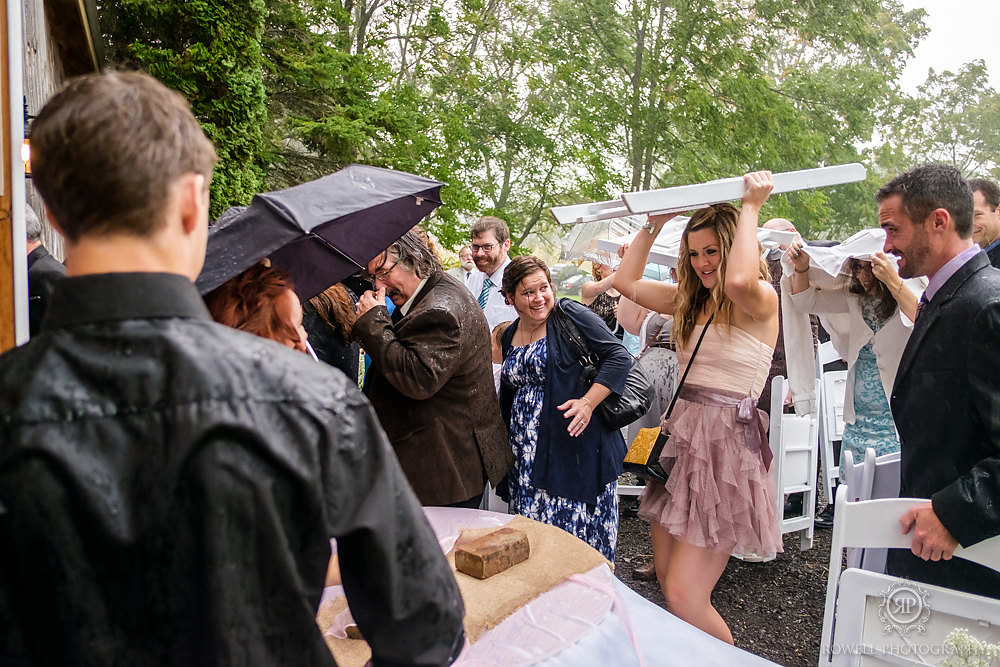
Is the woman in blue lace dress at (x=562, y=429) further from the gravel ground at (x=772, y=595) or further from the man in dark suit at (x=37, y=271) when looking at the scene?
the man in dark suit at (x=37, y=271)

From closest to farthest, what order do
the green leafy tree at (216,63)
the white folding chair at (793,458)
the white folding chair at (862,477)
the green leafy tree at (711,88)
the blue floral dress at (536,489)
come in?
the white folding chair at (862,477) < the blue floral dress at (536,489) < the white folding chair at (793,458) < the green leafy tree at (216,63) < the green leafy tree at (711,88)

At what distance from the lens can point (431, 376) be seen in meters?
2.76

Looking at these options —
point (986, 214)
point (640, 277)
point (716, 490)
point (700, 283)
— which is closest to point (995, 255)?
point (986, 214)

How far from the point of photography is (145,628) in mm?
837

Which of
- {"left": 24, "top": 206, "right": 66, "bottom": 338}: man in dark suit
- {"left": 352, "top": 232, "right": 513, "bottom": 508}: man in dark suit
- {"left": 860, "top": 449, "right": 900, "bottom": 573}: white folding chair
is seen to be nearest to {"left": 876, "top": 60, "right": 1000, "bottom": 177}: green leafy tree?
{"left": 860, "top": 449, "right": 900, "bottom": 573}: white folding chair

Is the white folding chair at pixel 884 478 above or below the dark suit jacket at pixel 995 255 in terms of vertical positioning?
below

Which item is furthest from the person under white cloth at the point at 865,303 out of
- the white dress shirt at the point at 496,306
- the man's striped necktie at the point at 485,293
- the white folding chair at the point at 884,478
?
the man's striped necktie at the point at 485,293

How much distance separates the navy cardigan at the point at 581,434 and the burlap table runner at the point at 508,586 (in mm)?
1023

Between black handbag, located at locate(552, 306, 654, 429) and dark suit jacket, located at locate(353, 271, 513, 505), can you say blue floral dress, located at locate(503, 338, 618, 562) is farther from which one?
dark suit jacket, located at locate(353, 271, 513, 505)

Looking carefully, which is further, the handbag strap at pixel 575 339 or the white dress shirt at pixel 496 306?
the white dress shirt at pixel 496 306

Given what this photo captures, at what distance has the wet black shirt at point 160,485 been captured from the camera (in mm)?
790

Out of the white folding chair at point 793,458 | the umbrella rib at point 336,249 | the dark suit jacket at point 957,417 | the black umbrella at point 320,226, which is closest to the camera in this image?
the black umbrella at point 320,226

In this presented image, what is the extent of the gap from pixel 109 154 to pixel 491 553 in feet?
4.80

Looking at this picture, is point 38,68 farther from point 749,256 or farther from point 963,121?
point 963,121
